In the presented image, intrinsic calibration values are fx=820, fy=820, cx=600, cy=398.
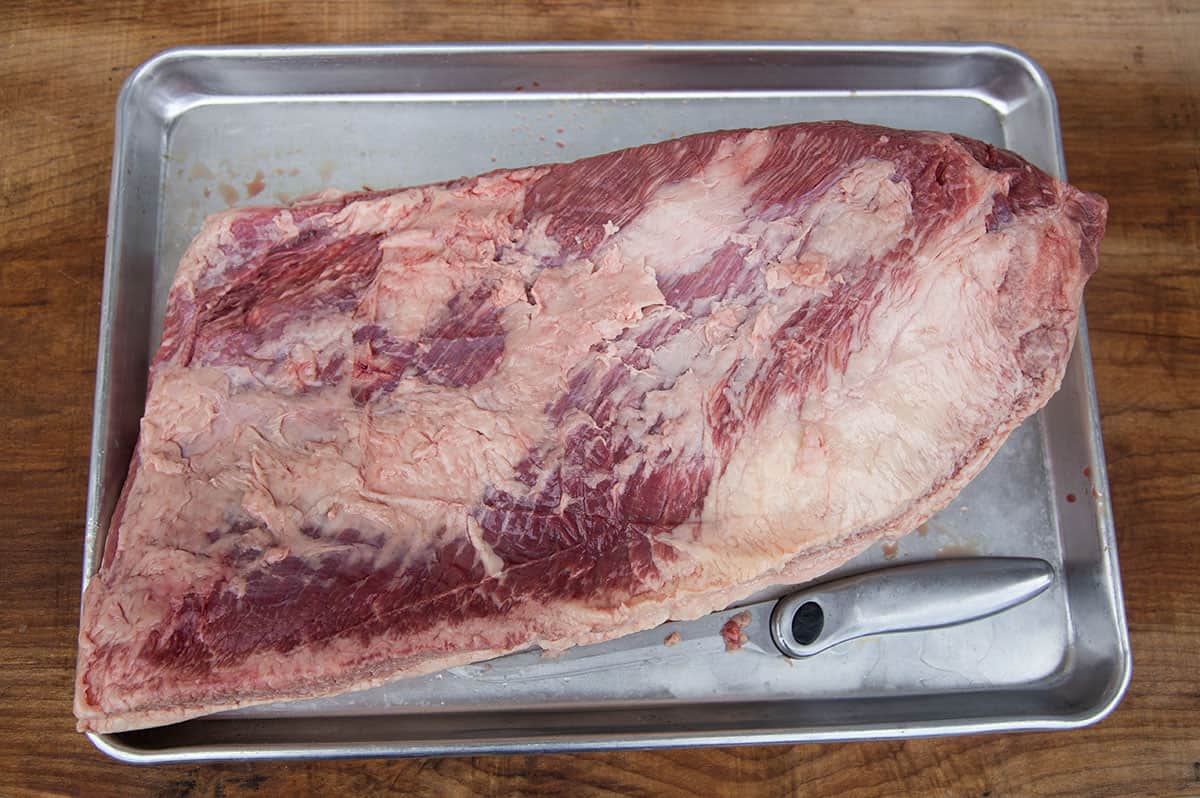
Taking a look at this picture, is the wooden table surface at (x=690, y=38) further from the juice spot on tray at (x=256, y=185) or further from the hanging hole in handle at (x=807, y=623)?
the juice spot on tray at (x=256, y=185)

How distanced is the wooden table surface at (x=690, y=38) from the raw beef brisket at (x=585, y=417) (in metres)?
1.04

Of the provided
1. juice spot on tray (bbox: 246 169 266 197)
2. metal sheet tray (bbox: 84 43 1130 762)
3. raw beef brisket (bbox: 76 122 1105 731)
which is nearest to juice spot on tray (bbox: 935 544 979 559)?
metal sheet tray (bbox: 84 43 1130 762)

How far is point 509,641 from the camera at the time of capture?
2434 mm

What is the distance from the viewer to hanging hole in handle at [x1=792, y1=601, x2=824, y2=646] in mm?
3154

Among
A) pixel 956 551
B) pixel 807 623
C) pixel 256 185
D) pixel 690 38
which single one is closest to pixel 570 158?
pixel 690 38

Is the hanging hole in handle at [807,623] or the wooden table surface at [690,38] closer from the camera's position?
the hanging hole in handle at [807,623]

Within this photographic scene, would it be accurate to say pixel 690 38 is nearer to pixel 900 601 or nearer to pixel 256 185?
pixel 256 185

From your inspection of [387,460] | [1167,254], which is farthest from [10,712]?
[1167,254]

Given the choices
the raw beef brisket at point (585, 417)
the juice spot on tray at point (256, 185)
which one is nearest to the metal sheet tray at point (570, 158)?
the juice spot on tray at point (256, 185)

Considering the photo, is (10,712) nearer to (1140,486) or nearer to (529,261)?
(529,261)

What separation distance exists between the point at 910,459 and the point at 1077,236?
3.02 ft

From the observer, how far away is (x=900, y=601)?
3.13 m

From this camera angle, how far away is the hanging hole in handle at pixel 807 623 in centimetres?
315

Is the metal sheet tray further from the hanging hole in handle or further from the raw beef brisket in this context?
the raw beef brisket
